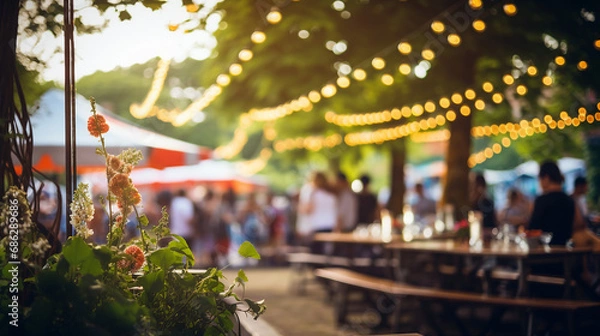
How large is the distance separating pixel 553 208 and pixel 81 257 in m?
6.50

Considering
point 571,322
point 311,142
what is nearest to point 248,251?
point 571,322

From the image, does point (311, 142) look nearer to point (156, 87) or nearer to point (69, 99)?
point (156, 87)

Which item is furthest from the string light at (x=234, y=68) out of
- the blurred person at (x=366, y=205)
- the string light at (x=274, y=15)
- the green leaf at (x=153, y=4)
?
the green leaf at (x=153, y=4)

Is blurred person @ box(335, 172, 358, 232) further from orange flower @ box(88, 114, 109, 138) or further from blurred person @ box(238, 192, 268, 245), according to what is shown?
orange flower @ box(88, 114, 109, 138)

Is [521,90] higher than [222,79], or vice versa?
[521,90]

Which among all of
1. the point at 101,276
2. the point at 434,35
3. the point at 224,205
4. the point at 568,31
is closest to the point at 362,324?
the point at 434,35

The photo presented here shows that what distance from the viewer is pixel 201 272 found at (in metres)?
3.60

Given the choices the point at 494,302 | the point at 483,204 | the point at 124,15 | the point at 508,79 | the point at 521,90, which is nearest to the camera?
the point at 124,15

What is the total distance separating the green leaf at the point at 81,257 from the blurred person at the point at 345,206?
11566 millimetres

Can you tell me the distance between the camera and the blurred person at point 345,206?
14555mm

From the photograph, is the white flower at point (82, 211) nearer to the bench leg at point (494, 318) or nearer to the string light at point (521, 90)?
the bench leg at point (494, 318)

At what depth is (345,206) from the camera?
1482cm

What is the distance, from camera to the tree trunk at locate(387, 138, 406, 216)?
20.3 metres

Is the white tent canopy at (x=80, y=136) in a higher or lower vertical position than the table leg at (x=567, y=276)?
higher
